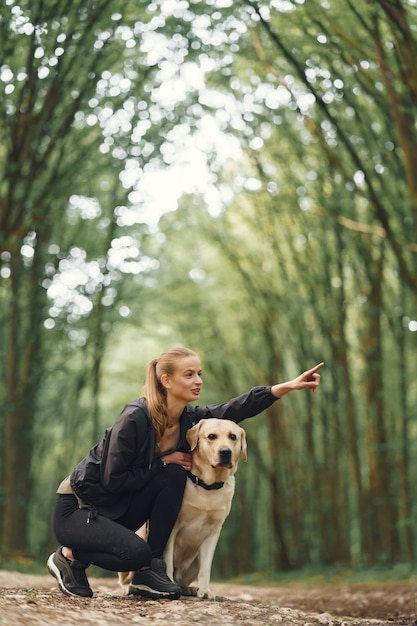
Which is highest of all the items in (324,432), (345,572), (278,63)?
(278,63)

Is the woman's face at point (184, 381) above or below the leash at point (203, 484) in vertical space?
above

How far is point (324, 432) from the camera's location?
9.55 metres

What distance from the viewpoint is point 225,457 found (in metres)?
3.41

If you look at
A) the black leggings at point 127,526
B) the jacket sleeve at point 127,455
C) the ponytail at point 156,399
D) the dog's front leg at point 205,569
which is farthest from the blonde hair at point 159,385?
the dog's front leg at point 205,569

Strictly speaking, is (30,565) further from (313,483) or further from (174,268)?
(174,268)

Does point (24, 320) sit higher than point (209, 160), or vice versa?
point (209, 160)

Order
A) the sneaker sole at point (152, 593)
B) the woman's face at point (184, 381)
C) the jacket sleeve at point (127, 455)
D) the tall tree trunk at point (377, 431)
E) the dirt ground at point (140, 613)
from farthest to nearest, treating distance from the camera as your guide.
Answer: the tall tree trunk at point (377, 431)
the woman's face at point (184, 381)
the sneaker sole at point (152, 593)
the jacket sleeve at point (127, 455)
the dirt ground at point (140, 613)

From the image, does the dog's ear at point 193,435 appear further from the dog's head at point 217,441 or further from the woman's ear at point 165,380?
the woman's ear at point 165,380

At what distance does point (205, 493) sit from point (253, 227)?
23.2 feet

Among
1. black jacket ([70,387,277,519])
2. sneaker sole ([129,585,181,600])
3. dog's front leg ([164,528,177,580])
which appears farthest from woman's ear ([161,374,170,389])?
sneaker sole ([129,585,181,600])

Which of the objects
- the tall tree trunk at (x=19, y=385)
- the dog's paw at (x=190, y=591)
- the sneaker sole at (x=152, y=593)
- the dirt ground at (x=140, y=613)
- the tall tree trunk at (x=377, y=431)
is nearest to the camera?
the dirt ground at (x=140, y=613)

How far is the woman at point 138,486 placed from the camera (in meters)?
3.29

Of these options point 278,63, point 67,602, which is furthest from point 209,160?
point 67,602

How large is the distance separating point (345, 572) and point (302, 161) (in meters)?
4.41
